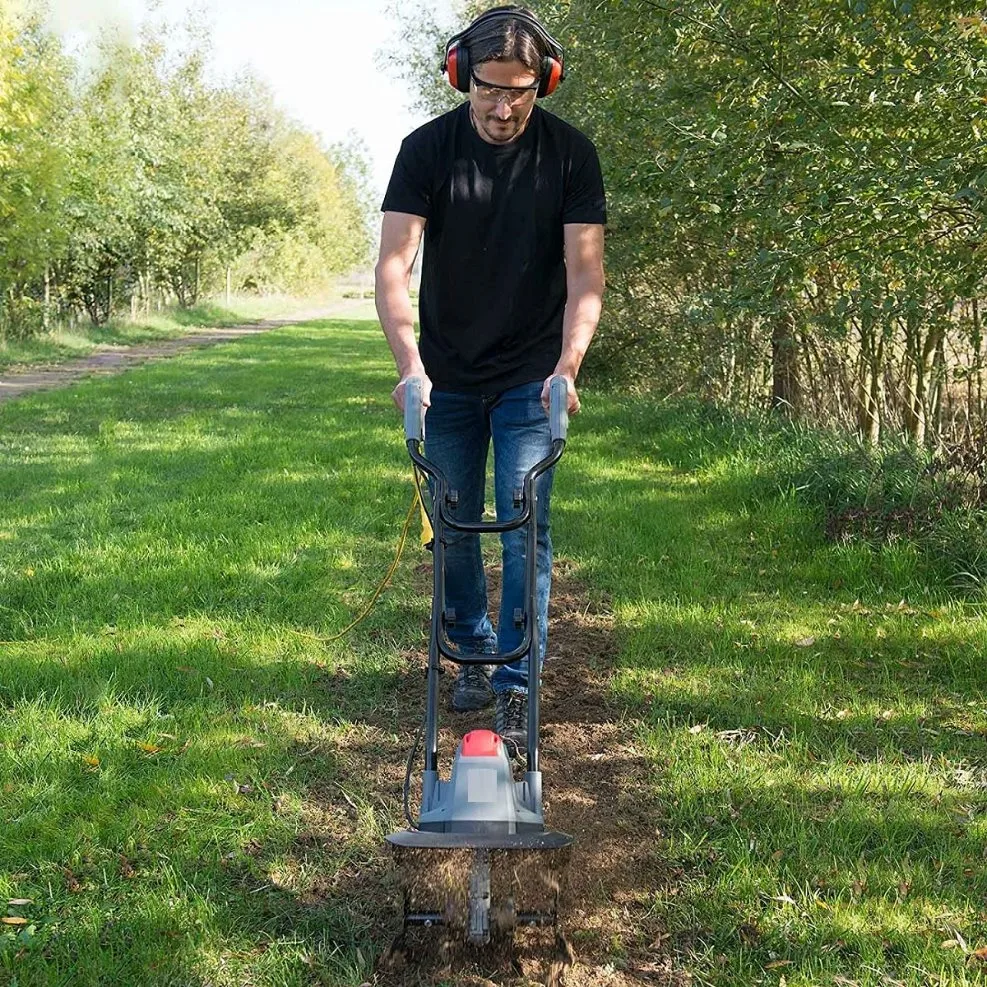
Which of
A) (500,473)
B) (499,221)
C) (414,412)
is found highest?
(499,221)

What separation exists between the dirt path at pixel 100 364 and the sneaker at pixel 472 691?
12.0 meters

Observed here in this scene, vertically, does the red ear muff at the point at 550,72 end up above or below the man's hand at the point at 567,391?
above

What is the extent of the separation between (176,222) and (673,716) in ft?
90.6

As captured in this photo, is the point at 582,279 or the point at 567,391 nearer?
the point at 567,391

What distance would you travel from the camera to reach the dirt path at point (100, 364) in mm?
16728

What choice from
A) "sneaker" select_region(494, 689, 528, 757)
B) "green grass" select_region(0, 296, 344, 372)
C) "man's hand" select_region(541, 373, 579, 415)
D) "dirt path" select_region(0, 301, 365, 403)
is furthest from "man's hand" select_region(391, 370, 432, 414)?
"green grass" select_region(0, 296, 344, 372)

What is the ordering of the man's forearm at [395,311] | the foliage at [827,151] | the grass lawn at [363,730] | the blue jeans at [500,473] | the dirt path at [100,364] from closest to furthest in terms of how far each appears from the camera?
the grass lawn at [363,730] < the man's forearm at [395,311] < the blue jeans at [500,473] < the foliage at [827,151] < the dirt path at [100,364]

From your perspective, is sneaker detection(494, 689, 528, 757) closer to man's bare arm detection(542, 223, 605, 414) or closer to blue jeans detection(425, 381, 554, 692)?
blue jeans detection(425, 381, 554, 692)

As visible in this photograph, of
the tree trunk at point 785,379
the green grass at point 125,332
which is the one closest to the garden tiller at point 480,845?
the tree trunk at point 785,379

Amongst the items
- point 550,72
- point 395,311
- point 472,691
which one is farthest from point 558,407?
point 472,691

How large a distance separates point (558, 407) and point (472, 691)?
1.54m

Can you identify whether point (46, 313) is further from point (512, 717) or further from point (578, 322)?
point (578, 322)

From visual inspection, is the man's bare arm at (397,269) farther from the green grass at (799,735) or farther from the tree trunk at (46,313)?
the tree trunk at (46,313)

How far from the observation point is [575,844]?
11.2ft
